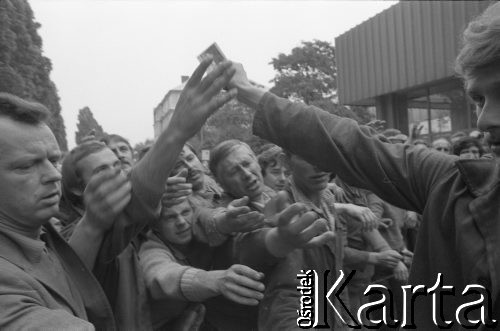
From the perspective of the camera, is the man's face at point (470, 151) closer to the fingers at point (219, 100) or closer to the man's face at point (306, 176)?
the man's face at point (306, 176)

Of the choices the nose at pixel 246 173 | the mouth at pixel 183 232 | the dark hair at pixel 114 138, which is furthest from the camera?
the dark hair at pixel 114 138

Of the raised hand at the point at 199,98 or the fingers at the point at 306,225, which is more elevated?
the raised hand at the point at 199,98

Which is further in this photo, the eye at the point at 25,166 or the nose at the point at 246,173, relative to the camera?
the nose at the point at 246,173

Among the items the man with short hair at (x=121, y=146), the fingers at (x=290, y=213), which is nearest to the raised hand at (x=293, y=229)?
the fingers at (x=290, y=213)

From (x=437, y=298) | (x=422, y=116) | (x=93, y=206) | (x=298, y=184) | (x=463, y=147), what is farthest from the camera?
(x=422, y=116)

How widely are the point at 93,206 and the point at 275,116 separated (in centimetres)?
64

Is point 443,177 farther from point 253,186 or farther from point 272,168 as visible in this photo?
point 272,168

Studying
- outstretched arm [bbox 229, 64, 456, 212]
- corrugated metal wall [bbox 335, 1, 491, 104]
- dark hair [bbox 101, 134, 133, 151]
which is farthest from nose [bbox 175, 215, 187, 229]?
corrugated metal wall [bbox 335, 1, 491, 104]

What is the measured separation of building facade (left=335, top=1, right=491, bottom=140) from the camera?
12.5 meters

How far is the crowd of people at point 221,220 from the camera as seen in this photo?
1.35 meters

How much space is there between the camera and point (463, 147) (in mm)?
4953

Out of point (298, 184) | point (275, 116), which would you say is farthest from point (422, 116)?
point (275, 116)

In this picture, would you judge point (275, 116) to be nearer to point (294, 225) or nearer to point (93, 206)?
point (294, 225)

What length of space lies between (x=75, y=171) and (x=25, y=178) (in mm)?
718
